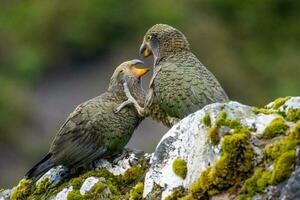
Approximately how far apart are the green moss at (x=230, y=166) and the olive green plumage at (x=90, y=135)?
8.28ft

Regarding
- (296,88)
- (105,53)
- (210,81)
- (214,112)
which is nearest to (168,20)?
(105,53)

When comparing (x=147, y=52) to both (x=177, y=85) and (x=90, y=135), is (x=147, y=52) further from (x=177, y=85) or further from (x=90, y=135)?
(x=90, y=135)

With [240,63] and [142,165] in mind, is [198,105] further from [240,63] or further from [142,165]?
[240,63]

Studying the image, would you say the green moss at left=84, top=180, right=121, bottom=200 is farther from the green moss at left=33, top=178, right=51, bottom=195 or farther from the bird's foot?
the bird's foot

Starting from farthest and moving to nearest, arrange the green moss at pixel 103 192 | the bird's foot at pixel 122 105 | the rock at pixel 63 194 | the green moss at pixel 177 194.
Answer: the bird's foot at pixel 122 105
the rock at pixel 63 194
the green moss at pixel 103 192
the green moss at pixel 177 194

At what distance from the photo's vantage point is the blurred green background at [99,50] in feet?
80.1

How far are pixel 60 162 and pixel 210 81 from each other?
1.63 metres

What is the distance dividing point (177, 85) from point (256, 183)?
9.51ft

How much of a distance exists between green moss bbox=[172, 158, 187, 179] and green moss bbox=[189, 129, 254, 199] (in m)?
0.41

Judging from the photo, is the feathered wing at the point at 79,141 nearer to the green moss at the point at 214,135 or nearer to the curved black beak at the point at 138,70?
the curved black beak at the point at 138,70

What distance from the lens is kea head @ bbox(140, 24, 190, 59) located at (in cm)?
1182

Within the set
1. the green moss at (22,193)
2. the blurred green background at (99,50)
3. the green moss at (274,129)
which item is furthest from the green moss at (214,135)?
the blurred green background at (99,50)

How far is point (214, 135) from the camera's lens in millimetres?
8789

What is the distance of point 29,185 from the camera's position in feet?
35.4
